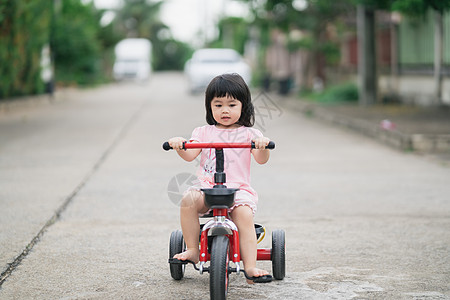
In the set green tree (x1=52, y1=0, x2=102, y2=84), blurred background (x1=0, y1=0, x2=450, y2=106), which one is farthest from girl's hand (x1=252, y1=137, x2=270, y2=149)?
green tree (x1=52, y1=0, x2=102, y2=84)

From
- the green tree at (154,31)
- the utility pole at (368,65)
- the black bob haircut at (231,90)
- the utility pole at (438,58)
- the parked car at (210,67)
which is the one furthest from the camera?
the green tree at (154,31)

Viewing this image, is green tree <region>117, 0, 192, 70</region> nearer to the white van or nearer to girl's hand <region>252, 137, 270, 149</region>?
the white van

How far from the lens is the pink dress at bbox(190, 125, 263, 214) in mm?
4211

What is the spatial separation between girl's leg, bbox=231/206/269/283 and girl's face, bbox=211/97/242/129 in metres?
0.51

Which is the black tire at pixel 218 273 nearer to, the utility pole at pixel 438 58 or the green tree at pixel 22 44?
the utility pole at pixel 438 58

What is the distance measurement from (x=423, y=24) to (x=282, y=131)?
581 cm

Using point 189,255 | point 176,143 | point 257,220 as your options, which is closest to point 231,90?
point 176,143

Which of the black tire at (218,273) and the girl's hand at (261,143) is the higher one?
the girl's hand at (261,143)

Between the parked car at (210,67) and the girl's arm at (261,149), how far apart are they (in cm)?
2359

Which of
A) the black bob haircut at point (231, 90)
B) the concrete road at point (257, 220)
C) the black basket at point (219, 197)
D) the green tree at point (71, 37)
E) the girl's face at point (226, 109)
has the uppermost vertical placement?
the green tree at point (71, 37)

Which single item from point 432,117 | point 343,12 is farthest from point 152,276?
point 343,12

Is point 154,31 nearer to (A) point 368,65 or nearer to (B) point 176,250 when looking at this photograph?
(A) point 368,65

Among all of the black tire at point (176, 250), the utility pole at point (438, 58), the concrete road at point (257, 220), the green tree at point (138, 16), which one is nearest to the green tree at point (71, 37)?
the utility pole at point (438, 58)

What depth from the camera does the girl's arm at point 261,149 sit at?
391 cm
